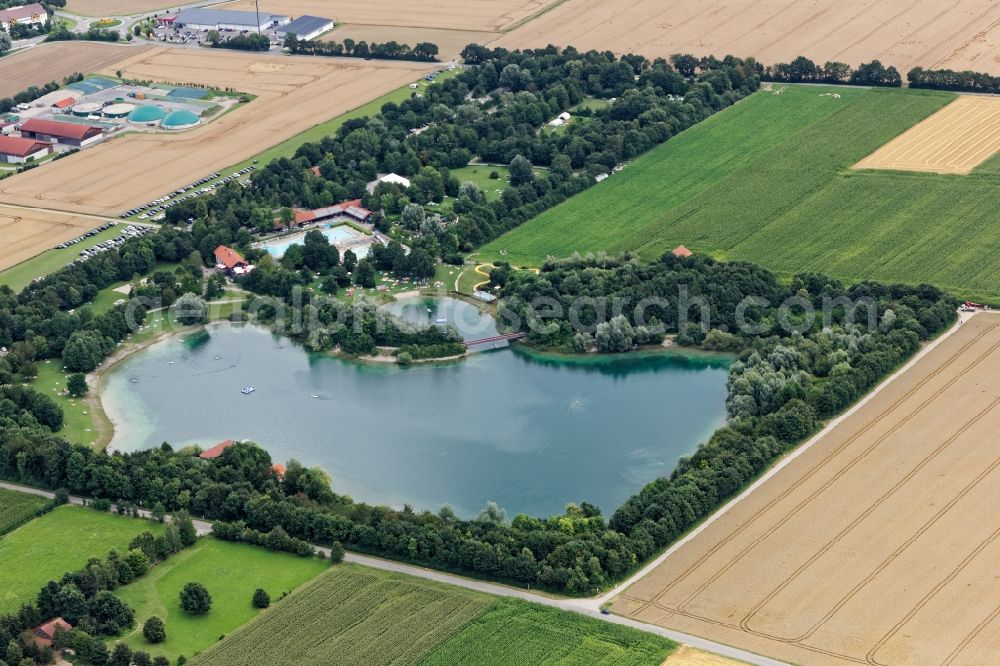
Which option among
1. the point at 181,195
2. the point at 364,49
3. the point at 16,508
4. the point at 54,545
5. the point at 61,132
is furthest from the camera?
the point at 364,49

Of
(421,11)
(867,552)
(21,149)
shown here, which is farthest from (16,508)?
(421,11)

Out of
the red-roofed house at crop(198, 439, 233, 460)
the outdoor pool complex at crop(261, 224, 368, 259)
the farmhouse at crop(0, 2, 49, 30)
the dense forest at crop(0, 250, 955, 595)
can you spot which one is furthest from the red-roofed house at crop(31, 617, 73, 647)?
the farmhouse at crop(0, 2, 49, 30)

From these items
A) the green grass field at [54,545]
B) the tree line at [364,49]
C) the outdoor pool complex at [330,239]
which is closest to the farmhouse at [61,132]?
the tree line at [364,49]

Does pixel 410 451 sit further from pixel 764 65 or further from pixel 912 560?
pixel 764 65

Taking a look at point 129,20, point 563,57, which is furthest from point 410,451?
point 129,20

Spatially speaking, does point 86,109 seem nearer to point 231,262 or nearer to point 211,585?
point 231,262
